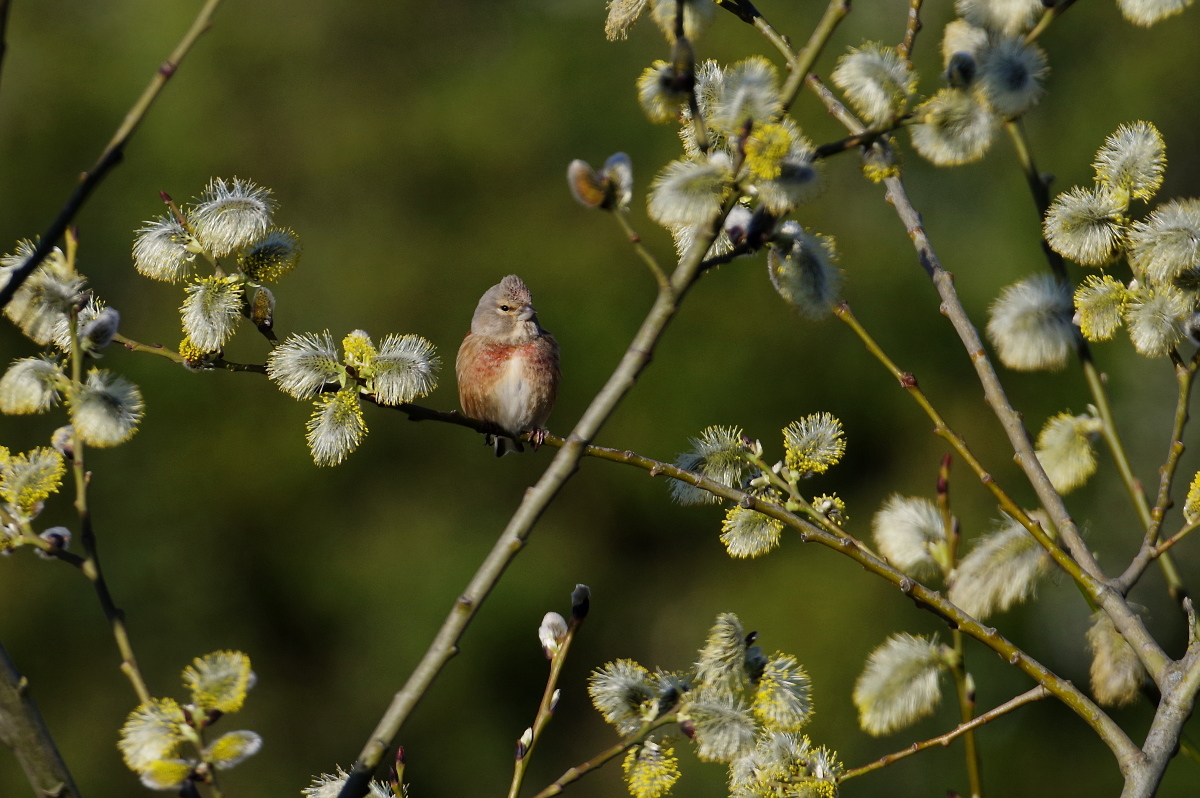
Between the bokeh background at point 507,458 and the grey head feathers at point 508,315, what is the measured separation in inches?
249

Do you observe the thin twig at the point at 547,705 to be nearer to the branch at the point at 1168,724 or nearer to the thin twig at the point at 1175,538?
the branch at the point at 1168,724

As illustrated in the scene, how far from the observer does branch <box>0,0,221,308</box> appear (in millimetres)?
1492

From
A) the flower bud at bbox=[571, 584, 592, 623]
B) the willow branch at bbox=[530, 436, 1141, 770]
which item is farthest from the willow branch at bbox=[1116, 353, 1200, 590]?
the flower bud at bbox=[571, 584, 592, 623]

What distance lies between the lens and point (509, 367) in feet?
15.7

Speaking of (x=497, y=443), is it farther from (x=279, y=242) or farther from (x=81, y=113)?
(x=81, y=113)

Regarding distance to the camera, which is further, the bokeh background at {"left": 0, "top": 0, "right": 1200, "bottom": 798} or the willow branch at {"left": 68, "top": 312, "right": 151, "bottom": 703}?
the bokeh background at {"left": 0, "top": 0, "right": 1200, "bottom": 798}

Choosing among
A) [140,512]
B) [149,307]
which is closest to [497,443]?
[140,512]

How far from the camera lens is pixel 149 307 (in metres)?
13.3

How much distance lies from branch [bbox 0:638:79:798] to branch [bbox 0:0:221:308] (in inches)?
21.0

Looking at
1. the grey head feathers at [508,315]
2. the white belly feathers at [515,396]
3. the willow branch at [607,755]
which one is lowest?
the willow branch at [607,755]

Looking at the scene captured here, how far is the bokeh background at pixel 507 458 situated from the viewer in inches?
448

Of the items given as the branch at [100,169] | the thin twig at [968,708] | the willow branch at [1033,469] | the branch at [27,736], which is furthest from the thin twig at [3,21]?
the thin twig at [968,708]

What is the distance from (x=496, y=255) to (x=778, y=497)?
38.9 ft

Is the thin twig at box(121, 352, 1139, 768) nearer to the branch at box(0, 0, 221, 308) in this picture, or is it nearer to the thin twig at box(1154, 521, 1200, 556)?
the thin twig at box(1154, 521, 1200, 556)
